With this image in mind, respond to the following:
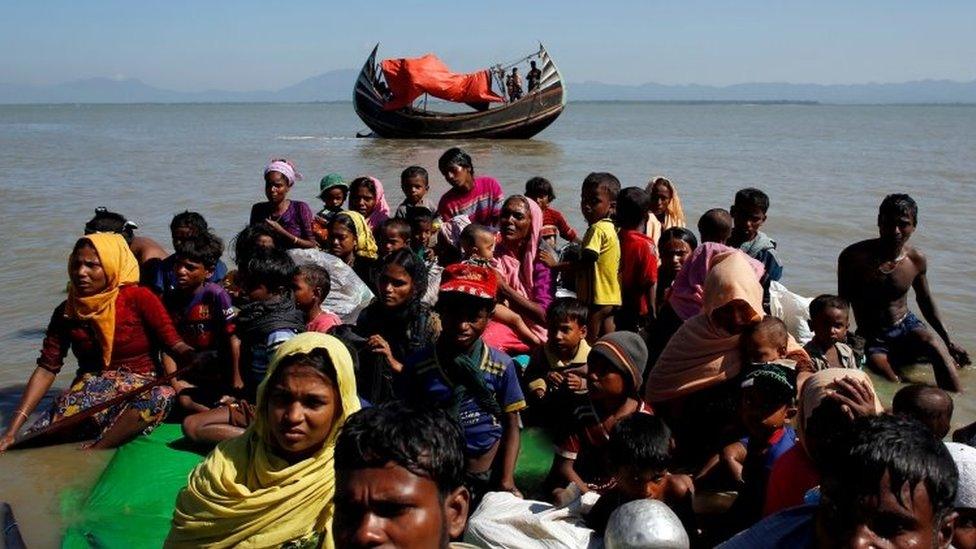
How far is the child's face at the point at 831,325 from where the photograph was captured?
14.7 feet

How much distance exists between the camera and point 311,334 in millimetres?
2738

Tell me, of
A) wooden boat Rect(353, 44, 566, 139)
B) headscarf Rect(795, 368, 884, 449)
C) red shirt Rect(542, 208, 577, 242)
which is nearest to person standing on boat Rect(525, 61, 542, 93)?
wooden boat Rect(353, 44, 566, 139)

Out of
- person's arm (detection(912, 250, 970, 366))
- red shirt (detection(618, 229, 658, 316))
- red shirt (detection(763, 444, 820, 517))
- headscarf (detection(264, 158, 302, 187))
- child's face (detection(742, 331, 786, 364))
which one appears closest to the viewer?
red shirt (detection(763, 444, 820, 517))

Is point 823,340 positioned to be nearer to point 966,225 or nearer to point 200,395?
point 200,395

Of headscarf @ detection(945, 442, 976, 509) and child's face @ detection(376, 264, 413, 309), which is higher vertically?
child's face @ detection(376, 264, 413, 309)


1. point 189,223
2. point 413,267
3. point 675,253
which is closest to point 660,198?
point 675,253

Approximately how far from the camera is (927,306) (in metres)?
5.90

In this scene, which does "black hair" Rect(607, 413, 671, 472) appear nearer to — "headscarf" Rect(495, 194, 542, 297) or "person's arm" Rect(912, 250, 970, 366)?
"headscarf" Rect(495, 194, 542, 297)

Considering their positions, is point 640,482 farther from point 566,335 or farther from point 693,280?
point 693,280

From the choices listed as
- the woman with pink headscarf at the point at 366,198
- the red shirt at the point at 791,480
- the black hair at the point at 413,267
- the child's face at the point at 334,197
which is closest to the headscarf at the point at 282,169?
the child's face at the point at 334,197

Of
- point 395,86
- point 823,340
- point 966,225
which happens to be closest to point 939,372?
point 823,340

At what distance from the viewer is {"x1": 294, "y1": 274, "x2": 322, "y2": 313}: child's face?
4.34 meters

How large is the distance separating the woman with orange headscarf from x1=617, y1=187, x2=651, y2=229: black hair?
2545mm

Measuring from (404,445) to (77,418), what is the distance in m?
3.19
